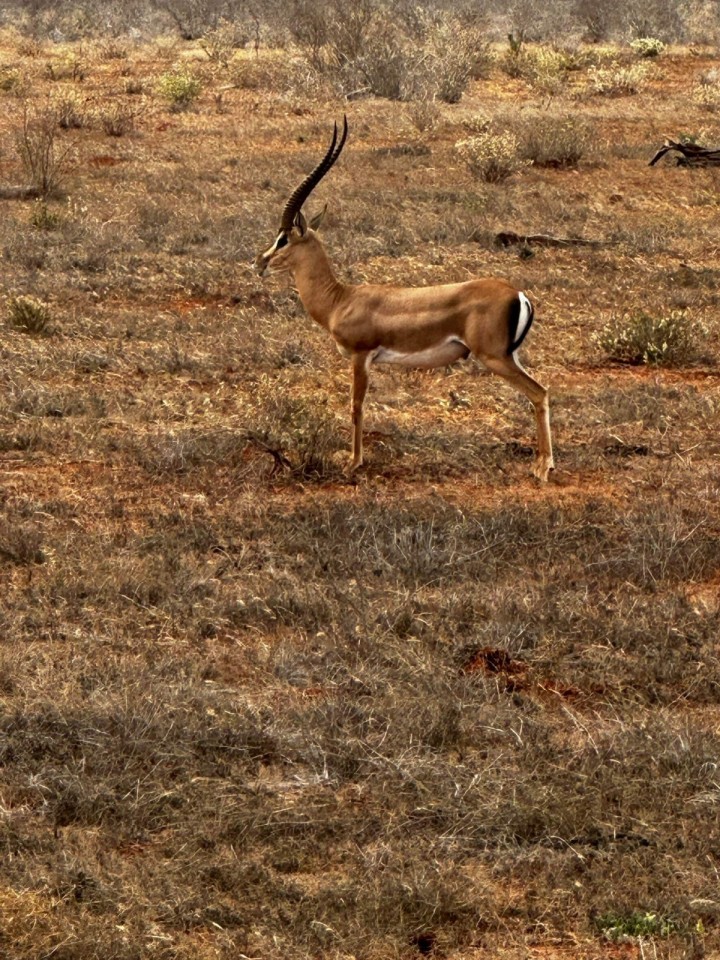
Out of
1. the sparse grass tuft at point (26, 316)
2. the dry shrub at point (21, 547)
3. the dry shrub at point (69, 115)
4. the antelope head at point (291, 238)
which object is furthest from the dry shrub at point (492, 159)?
the dry shrub at point (21, 547)

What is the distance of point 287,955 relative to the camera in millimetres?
4176

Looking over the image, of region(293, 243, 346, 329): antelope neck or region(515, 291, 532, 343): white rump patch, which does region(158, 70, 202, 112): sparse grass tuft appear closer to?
region(293, 243, 346, 329): antelope neck

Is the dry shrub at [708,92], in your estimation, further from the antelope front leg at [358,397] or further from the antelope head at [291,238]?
the antelope front leg at [358,397]

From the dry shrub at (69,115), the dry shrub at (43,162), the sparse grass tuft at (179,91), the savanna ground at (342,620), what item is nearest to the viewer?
the savanna ground at (342,620)

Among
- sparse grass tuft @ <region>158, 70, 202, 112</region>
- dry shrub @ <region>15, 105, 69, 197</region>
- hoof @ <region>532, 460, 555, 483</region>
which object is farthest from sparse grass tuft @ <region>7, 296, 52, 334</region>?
sparse grass tuft @ <region>158, 70, 202, 112</region>

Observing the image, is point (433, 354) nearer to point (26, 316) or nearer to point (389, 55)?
point (26, 316)

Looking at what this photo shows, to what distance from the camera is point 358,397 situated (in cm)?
845

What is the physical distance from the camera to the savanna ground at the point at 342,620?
4.46 m

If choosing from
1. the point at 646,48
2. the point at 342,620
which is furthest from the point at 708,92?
the point at 342,620

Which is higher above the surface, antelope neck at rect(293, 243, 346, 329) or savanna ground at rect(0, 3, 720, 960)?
antelope neck at rect(293, 243, 346, 329)

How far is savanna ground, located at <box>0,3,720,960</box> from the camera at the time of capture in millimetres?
4461

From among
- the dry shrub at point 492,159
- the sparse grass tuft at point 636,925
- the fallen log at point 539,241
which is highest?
the dry shrub at point 492,159

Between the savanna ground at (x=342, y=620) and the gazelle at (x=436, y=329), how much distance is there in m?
0.39

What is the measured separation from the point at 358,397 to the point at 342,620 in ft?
7.88
